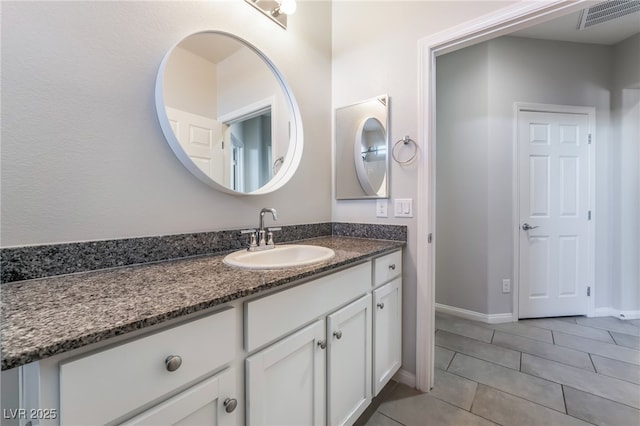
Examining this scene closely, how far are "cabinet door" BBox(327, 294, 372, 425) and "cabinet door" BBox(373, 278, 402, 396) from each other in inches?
2.7

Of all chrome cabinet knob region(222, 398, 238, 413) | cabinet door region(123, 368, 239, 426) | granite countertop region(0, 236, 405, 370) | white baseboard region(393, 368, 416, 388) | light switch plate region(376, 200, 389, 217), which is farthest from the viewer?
light switch plate region(376, 200, 389, 217)

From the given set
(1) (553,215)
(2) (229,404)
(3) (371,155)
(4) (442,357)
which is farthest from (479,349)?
(2) (229,404)

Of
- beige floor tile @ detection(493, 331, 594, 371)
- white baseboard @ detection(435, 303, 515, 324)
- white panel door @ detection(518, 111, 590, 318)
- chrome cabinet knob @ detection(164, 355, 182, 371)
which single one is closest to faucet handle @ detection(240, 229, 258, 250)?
chrome cabinet knob @ detection(164, 355, 182, 371)

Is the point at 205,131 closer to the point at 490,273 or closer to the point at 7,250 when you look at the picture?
the point at 7,250

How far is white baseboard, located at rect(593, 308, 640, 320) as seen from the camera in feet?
8.24

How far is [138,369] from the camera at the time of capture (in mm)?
570

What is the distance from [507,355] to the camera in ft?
6.41

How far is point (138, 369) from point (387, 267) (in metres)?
1.19

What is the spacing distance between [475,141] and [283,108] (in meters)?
1.86

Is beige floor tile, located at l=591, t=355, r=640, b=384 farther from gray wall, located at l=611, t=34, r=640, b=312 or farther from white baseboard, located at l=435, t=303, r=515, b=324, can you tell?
gray wall, located at l=611, t=34, r=640, b=312

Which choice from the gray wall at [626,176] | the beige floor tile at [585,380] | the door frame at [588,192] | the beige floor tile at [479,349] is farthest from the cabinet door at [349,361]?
the gray wall at [626,176]

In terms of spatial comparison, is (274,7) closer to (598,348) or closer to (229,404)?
(229,404)

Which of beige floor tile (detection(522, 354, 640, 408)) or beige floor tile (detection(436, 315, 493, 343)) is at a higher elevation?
beige floor tile (detection(436, 315, 493, 343))

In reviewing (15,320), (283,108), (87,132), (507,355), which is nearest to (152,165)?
(87,132)
